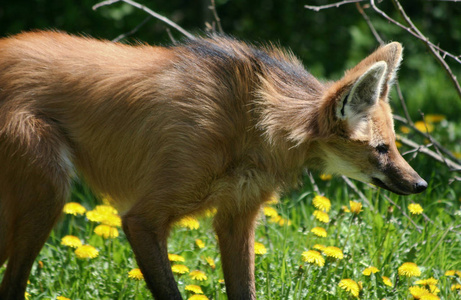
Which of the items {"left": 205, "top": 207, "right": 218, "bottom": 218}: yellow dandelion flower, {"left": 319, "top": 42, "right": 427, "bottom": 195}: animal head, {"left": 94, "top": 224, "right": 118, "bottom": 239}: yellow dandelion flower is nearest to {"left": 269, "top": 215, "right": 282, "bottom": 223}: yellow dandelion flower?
{"left": 205, "top": 207, "right": 218, "bottom": 218}: yellow dandelion flower

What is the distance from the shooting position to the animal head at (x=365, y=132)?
10.1 feet

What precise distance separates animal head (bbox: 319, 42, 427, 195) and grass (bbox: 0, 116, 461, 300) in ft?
1.51

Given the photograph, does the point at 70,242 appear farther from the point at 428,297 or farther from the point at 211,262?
the point at 428,297

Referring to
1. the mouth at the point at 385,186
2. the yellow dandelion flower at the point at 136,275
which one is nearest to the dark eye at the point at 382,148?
the mouth at the point at 385,186

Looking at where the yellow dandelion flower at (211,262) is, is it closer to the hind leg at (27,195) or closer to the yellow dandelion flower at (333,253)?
the yellow dandelion flower at (333,253)

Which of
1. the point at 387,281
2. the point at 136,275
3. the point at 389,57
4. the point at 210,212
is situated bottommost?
the point at 387,281

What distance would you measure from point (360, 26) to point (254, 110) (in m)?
4.72

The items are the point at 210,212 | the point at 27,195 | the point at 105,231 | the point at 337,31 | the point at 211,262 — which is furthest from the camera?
the point at 337,31

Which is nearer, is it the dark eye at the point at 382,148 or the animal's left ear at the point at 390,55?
the dark eye at the point at 382,148

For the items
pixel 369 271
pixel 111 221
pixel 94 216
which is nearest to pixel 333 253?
pixel 369 271

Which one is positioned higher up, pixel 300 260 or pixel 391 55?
pixel 391 55

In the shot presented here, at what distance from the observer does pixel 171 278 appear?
10.4ft

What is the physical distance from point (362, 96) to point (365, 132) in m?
0.21

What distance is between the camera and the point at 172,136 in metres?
3.18
